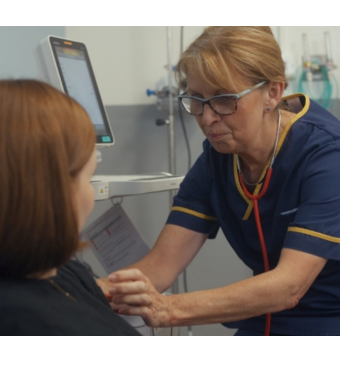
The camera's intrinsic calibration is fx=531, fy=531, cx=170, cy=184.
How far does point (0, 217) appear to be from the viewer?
737 mm

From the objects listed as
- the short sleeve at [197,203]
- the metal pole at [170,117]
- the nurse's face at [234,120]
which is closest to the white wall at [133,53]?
the metal pole at [170,117]

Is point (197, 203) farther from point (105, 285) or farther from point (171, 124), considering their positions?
point (171, 124)

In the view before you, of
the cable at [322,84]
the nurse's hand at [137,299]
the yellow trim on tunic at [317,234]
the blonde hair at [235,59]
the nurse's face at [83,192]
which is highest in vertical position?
the blonde hair at [235,59]

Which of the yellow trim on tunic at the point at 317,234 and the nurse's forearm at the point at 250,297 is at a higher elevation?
the yellow trim on tunic at the point at 317,234

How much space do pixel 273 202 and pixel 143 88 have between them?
1.54m

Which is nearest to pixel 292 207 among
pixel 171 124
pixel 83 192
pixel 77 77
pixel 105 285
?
pixel 105 285

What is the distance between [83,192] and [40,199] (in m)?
0.08

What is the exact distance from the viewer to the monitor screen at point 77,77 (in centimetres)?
163

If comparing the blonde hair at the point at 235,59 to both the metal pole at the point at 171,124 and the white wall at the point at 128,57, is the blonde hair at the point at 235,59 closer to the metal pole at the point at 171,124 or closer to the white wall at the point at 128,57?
the metal pole at the point at 171,124

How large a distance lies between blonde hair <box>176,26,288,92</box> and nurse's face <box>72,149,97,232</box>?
0.55 metres

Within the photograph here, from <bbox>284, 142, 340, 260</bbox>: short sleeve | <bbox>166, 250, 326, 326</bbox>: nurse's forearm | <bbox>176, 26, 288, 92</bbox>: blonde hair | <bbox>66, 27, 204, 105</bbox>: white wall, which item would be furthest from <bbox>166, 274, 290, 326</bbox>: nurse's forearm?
<bbox>66, 27, 204, 105</bbox>: white wall

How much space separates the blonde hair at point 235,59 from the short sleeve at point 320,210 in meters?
0.24

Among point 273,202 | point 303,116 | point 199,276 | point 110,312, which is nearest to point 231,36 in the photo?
point 303,116
